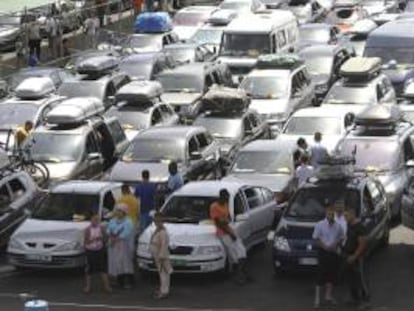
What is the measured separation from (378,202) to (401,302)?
9.64ft

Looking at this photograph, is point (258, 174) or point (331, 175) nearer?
point (331, 175)

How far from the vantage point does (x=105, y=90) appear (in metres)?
31.4

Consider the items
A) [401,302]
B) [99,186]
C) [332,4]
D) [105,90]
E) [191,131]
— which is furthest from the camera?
[332,4]

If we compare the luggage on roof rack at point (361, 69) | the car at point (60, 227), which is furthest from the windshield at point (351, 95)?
the car at point (60, 227)

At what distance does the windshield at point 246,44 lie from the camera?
3616cm

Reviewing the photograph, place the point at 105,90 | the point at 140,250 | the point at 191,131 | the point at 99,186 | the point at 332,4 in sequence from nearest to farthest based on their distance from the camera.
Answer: the point at 140,250 → the point at 99,186 → the point at 191,131 → the point at 105,90 → the point at 332,4

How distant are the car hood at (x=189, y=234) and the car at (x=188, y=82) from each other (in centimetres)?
1132

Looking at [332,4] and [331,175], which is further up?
[331,175]

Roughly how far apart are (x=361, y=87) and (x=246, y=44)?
6.67 metres

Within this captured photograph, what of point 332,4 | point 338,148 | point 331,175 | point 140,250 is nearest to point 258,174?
point 338,148

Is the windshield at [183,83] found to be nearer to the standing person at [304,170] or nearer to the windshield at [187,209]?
the standing person at [304,170]

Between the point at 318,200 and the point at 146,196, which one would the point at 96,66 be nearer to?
the point at 146,196

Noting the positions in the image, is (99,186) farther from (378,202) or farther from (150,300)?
(378,202)

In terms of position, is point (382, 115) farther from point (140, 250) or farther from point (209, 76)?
point (209, 76)
